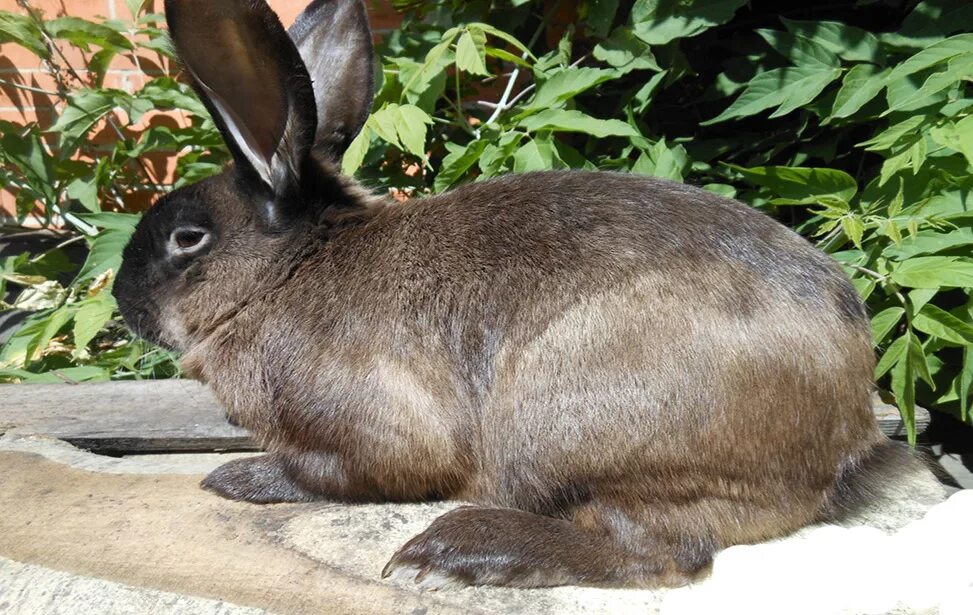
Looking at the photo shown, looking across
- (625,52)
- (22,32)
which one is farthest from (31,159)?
(625,52)

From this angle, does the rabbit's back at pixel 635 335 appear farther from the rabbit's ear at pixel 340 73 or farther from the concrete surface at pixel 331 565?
the rabbit's ear at pixel 340 73

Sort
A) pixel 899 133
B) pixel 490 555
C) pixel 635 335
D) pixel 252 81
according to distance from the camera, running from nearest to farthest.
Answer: pixel 635 335
pixel 490 555
pixel 252 81
pixel 899 133

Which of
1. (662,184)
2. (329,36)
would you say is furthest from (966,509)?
(329,36)

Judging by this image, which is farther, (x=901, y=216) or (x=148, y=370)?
(x=148, y=370)

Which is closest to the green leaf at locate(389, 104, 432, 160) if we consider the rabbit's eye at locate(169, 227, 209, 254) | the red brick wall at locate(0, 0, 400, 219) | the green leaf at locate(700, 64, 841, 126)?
the rabbit's eye at locate(169, 227, 209, 254)

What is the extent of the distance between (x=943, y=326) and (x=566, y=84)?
1724 millimetres

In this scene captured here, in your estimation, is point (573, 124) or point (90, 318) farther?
point (90, 318)

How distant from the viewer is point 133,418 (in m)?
3.23

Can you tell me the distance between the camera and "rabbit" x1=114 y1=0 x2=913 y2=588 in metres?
2.12

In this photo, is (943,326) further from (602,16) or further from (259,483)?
(259,483)

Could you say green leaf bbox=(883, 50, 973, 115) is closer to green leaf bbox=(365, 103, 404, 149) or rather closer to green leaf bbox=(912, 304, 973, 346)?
green leaf bbox=(912, 304, 973, 346)

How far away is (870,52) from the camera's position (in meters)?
3.36

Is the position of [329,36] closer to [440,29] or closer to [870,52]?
[440,29]

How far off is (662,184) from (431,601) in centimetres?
129
